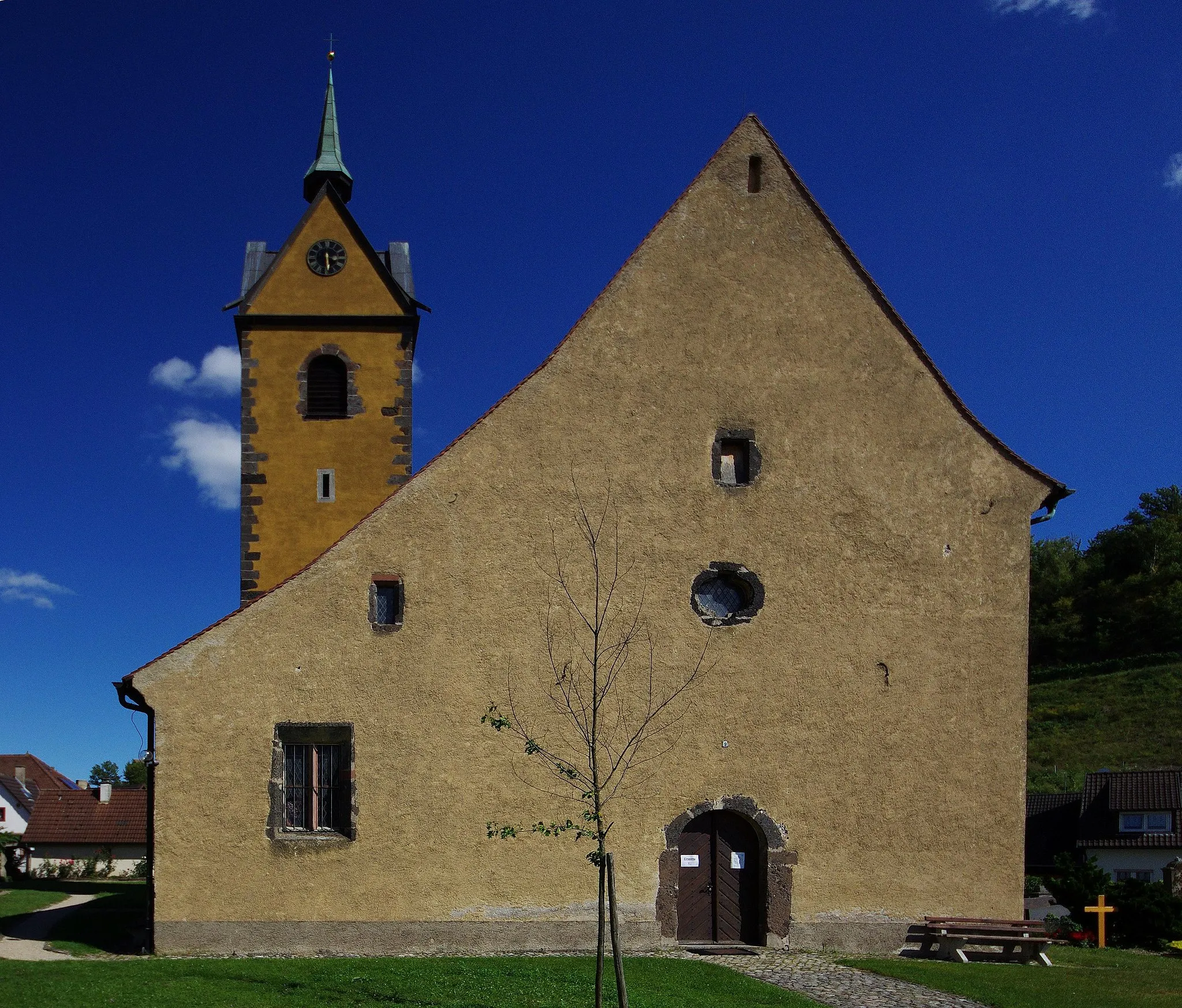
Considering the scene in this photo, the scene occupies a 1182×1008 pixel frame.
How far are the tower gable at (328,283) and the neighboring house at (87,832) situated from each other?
1209 inches

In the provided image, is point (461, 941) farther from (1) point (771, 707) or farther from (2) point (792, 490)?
(2) point (792, 490)

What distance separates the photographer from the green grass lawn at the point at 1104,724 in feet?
166

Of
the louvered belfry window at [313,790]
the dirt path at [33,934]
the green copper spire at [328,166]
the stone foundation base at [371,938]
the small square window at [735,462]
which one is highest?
the green copper spire at [328,166]

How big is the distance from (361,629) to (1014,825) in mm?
9154

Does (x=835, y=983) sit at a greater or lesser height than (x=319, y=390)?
lesser

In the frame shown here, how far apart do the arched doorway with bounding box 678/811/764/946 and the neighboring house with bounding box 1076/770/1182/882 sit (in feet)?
79.5

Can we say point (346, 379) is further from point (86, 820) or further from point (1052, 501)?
point (86, 820)

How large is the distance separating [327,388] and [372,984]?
13.1 m

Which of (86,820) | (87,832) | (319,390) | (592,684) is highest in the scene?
(319,390)

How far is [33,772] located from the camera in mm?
74250

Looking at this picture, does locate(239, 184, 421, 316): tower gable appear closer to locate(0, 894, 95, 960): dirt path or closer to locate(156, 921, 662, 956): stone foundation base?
locate(0, 894, 95, 960): dirt path

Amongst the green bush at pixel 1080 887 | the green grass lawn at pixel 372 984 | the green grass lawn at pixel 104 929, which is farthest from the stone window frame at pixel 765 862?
the green grass lawn at pixel 104 929

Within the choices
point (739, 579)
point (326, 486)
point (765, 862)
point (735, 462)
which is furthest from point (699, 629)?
point (326, 486)

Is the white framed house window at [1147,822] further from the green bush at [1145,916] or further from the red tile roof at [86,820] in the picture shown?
the red tile roof at [86,820]
